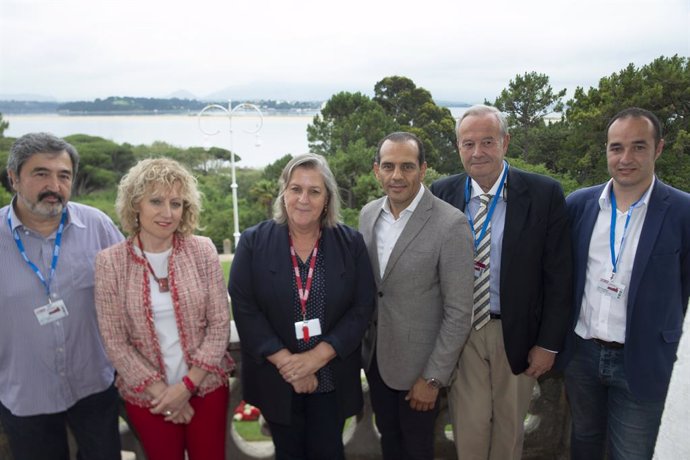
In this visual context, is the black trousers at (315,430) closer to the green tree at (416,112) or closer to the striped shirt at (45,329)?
the striped shirt at (45,329)

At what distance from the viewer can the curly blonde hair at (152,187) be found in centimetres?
219

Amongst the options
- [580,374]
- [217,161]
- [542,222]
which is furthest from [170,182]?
[217,161]

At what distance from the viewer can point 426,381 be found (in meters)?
2.30

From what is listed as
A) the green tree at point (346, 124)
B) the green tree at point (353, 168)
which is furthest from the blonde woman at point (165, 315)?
the green tree at point (346, 124)

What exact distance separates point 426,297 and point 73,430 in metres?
1.80

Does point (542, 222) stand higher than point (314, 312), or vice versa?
point (542, 222)

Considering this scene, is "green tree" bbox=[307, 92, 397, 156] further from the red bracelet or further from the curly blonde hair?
the red bracelet

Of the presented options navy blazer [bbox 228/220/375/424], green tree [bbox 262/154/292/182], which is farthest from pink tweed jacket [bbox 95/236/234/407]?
green tree [bbox 262/154/292/182]

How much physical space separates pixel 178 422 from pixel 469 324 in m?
1.42

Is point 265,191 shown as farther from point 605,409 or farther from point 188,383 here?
point 605,409

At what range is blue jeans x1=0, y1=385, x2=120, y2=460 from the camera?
2227mm

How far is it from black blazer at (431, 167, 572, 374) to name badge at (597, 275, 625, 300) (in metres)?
0.13

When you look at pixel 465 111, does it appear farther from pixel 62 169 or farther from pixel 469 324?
pixel 62 169

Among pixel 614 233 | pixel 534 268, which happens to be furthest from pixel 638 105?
pixel 534 268
